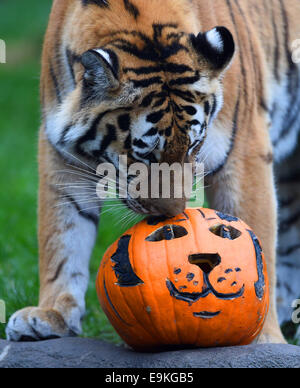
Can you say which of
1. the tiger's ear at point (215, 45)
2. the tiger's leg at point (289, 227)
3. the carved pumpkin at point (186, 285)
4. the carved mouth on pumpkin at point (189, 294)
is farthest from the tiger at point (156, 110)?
the tiger's leg at point (289, 227)

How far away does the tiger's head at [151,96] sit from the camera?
2.27 meters

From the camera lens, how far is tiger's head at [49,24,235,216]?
7.45 ft

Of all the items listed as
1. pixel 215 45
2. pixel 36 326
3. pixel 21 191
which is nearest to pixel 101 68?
pixel 215 45

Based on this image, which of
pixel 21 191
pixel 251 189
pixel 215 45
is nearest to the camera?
pixel 215 45

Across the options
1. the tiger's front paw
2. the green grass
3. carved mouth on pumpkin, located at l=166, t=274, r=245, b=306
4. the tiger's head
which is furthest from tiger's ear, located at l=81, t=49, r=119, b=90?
the tiger's front paw

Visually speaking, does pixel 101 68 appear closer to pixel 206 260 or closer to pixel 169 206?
pixel 169 206

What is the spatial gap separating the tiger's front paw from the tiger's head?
0.63m

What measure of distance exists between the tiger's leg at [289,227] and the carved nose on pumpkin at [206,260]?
173 cm

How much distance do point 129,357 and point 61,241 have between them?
86 centimetres

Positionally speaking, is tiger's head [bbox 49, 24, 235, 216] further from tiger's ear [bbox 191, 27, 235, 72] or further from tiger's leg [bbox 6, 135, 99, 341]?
tiger's leg [bbox 6, 135, 99, 341]

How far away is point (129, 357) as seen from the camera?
7.16ft

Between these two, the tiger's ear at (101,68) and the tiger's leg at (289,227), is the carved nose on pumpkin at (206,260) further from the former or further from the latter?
the tiger's leg at (289,227)

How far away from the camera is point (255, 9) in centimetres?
325

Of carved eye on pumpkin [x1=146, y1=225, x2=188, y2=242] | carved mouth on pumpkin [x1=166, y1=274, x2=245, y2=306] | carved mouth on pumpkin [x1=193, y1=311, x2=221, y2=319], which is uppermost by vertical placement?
carved eye on pumpkin [x1=146, y1=225, x2=188, y2=242]
